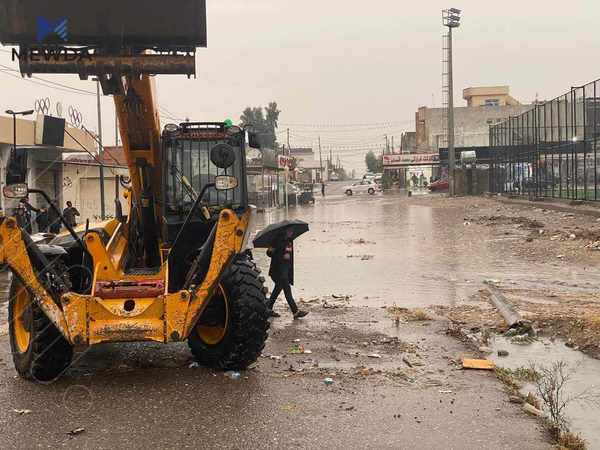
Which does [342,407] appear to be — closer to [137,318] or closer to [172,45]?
[137,318]

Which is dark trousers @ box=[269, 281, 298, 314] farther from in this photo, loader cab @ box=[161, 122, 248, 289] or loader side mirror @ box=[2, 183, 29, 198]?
loader side mirror @ box=[2, 183, 29, 198]

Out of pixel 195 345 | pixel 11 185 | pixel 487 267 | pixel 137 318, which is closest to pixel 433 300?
pixel 487 267

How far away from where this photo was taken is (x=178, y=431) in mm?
5699

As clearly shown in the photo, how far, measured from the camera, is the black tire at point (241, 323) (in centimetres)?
723

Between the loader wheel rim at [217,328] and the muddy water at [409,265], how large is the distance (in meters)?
4.85

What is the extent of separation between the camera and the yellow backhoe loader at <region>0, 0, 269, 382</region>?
6746 millimetres

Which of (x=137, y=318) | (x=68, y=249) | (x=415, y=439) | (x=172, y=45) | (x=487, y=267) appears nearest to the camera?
(x=415, y=439)

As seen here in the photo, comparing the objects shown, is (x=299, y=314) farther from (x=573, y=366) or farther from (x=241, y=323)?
(x=573, y=366)

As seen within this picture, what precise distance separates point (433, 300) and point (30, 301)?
711 cm

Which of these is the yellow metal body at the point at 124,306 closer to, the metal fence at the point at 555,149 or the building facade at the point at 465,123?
the metal fence at the point at 555,149

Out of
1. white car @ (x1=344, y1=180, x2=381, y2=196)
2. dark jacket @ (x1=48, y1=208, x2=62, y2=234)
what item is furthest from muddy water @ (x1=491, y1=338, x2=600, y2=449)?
white car @ (x1=344, y1=180, x2=381, y2=196)

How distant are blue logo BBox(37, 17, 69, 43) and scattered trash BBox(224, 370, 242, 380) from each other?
370cm

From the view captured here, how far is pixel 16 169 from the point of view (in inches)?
286

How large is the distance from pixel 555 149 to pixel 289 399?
34695 mm
